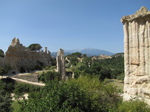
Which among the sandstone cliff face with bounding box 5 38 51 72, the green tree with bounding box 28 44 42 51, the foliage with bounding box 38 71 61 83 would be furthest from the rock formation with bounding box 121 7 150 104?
the green tree with bounding box 28 44 42 51

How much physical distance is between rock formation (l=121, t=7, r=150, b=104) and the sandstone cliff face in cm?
3550

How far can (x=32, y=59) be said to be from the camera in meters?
45.8

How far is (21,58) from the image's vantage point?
4147cm

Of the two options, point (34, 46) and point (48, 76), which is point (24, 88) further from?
point (34, 46)

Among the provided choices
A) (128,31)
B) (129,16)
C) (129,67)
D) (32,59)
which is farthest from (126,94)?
(32,59)

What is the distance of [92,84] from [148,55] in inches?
228

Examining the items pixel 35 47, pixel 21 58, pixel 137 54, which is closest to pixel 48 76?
pixel 21 58

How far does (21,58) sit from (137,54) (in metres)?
39.0

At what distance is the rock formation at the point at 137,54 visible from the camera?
814 cm

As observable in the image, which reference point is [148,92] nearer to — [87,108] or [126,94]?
[126,94]

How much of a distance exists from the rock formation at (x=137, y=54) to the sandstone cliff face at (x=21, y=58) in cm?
3550

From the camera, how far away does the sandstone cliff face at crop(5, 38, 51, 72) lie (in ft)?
124

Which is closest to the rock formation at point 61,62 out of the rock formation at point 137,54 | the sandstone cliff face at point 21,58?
the sandstone cliff face at point 21,58

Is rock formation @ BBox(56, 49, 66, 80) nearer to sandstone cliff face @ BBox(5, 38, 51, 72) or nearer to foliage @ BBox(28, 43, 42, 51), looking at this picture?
sandstone cliff face @ BBox(5, 38, 51, 72)
